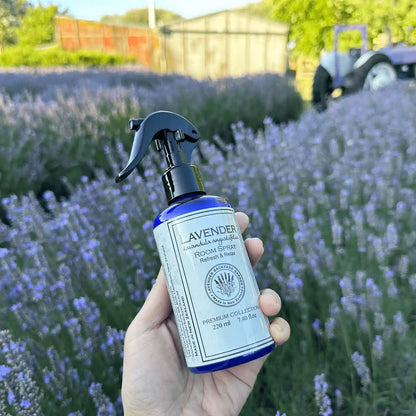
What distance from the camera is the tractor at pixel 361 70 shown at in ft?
28.1

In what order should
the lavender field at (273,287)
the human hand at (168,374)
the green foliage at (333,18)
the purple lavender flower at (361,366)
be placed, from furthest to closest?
the green foliage at (333,18) → the lavender field at (273,287) → the purple lavender flower at (361,366) → the human hand at (168,374)

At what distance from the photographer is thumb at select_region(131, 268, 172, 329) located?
1348 mm

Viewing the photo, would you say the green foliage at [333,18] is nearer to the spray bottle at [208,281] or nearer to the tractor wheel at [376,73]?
the tractor wheel at [376,73]

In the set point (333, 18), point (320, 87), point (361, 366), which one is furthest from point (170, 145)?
point (333, 18)

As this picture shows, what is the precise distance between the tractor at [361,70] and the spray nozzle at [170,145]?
7.81 meters

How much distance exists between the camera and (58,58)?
65.5 ft

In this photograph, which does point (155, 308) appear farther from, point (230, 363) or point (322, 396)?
point (322, 396)

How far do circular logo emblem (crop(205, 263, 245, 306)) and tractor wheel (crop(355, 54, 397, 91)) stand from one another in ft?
27.0

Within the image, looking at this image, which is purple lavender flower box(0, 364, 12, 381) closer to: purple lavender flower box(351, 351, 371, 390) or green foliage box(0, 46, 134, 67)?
purple lavender flower box(351, 351, 371, 390)

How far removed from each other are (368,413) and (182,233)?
1119mm

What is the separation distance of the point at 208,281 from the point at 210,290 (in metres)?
0.02

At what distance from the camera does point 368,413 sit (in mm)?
1652

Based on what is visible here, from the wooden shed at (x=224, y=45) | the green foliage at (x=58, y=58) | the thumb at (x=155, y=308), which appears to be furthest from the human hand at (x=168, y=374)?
the green foliage at (x=58, y=58)

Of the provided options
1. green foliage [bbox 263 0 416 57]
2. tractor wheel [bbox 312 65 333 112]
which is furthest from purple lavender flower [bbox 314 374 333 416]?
green foliage [bbox 263 0 416 57]
